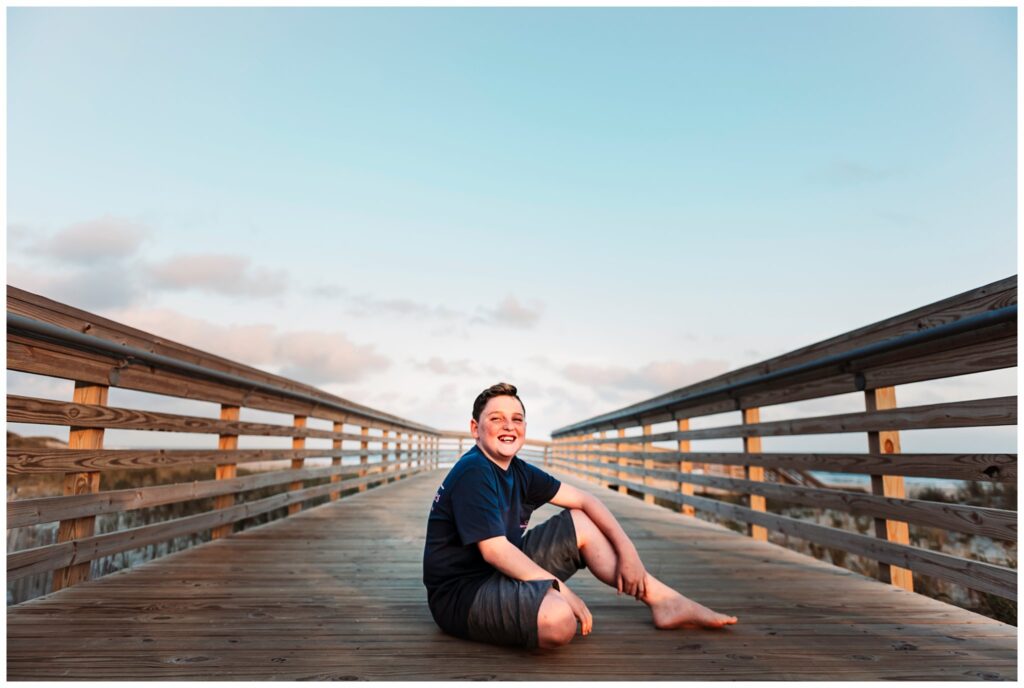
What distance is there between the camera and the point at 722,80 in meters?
8.17

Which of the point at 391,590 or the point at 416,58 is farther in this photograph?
the point at 416,58

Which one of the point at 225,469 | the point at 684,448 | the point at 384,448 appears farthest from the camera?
the point at 384,448

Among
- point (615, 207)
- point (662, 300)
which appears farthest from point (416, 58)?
point (662, 300)

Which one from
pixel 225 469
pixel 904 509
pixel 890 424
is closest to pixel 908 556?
pixel 904 509

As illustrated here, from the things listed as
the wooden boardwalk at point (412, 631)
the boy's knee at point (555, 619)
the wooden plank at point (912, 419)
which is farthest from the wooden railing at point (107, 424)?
the wooden plank at point (912, 419)

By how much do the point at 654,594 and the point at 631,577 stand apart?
13 centimetres

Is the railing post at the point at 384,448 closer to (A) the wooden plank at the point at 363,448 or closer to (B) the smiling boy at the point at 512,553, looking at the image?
(A) the wooden plank at the point at 363,448

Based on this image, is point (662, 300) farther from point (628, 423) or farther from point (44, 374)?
point (44, 374)

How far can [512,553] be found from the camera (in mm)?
1780

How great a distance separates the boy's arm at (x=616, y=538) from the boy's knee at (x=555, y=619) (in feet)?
1.41

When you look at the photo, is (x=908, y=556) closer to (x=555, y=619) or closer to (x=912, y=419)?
(x=912, y=419)

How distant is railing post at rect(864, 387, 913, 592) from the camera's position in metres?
2.88

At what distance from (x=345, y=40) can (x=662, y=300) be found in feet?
22.5

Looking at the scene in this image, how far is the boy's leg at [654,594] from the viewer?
6.90 ft
